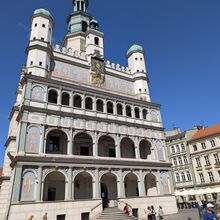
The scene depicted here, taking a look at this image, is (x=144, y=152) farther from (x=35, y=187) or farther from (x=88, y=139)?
(x=35, y=187)

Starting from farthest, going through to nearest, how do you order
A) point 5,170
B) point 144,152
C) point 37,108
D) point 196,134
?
1. point 196,134
2. point 144,152
3. point 5,170
4. point 37,108

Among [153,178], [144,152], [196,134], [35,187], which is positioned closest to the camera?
[35,187]

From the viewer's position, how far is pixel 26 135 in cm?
2106

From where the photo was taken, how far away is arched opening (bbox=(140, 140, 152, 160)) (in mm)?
29837

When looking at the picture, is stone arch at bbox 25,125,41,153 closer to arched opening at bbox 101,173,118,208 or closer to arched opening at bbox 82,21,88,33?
arched opening at bbox 101,173,118,208

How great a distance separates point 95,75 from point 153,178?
627 inches

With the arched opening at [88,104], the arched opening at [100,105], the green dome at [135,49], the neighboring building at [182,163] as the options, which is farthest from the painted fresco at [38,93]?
the neighboring building at [182,163]

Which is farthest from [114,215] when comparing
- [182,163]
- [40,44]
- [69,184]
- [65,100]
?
[182,163]

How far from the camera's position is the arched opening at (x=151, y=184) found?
28.2 metres

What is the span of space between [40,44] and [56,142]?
40.6 feet

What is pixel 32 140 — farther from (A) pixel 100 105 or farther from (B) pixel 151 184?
(B) pixel 151 184

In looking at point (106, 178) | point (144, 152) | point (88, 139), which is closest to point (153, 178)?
point (144, 152)

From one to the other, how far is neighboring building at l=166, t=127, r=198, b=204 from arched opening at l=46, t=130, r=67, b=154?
97.4 feet

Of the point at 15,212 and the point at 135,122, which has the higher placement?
the point at 135,122
